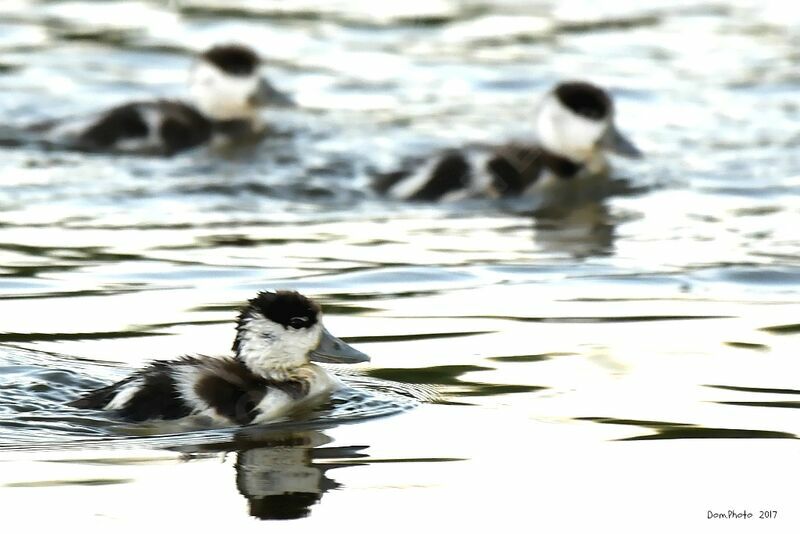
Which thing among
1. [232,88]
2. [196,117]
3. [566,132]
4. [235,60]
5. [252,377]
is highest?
[235,60]

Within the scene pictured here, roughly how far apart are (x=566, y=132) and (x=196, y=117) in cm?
204

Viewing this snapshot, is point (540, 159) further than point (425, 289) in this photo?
Yes

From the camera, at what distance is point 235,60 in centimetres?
1036

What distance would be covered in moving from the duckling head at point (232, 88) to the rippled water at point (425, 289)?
0.81 ft

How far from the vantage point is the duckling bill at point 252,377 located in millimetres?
4539

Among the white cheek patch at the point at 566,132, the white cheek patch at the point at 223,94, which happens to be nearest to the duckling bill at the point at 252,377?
the white cheek patch at the point at 566,132

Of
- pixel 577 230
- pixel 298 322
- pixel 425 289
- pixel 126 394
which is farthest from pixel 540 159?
pixel 126 394

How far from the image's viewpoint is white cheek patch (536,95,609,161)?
29.6 ft

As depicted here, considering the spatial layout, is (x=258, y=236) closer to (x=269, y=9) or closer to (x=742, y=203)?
(x=742, y=203)

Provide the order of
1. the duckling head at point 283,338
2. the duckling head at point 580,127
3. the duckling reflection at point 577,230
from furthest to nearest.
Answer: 1. the duckling head at point 580,127
2. the duckling reflection at point 577,230
3. the duckling head at point 283,338

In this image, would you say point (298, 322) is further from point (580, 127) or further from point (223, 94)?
point (223, 94)

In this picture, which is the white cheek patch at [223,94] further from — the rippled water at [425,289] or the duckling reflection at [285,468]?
the duckling reflection at [285,468]

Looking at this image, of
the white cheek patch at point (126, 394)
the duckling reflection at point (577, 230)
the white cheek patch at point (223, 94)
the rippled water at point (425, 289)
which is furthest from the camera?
the white cheek patch at point (223, 94)

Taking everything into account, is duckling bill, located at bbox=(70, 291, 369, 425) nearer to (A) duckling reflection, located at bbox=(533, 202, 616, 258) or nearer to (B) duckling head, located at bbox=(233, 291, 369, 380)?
(B) duckling head, located at bbox=(233, 291, 369, 380)
